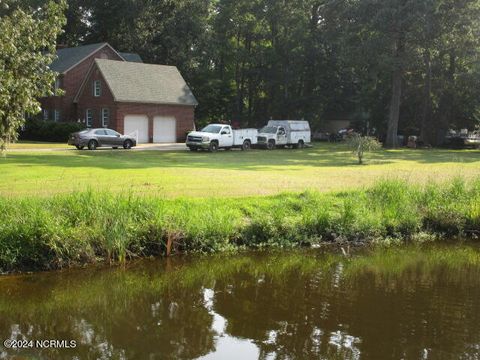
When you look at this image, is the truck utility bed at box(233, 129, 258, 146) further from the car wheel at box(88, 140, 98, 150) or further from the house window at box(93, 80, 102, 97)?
the house window at box(93, 80, 102, 97)

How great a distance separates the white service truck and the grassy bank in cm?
2566

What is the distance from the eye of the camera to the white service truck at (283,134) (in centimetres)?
4103

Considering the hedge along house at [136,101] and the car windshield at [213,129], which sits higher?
the hedge along house at [136,101]

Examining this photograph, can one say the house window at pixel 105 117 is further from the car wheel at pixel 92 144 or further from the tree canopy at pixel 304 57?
the tree canopy at pixel 304 57

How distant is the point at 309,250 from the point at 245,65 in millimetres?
51885

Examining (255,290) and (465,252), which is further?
(465,252)

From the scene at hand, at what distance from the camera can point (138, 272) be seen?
1048 centimetres

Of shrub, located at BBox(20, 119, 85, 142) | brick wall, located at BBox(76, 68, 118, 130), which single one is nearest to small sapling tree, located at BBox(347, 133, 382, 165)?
brick wall, located at BBox(76, 68, 118, 130)

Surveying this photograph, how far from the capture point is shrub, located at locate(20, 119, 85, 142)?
132ft

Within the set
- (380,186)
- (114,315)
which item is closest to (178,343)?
(114,315)

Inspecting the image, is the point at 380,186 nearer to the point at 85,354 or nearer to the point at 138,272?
the point at 138,272

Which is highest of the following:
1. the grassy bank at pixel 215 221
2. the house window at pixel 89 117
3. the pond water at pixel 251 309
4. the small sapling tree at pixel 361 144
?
the house window at pixel 89 117

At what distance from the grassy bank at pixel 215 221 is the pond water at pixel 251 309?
44 centimetres

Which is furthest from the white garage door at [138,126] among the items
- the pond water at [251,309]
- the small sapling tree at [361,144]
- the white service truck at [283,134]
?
the pond water at [251,309]
